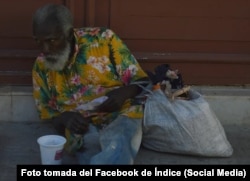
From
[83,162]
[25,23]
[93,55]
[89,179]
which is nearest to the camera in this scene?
[89,179]

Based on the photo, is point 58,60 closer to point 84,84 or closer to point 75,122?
point 84,84

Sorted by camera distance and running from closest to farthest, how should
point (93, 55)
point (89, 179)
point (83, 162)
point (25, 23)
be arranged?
point (89, 179)
point (83, 162)
point (93, 55)
point (25, 23)

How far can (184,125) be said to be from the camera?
4301mm

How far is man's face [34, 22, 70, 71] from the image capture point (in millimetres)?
4227

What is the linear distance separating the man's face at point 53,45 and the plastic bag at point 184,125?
27.7 inches

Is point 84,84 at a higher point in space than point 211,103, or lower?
higher

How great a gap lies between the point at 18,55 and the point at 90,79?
2.53ft

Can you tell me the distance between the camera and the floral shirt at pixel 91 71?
4508 mm

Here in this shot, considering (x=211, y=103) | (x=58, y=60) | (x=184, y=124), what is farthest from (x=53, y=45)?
(x=211, y=103)

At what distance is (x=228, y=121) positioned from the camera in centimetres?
516

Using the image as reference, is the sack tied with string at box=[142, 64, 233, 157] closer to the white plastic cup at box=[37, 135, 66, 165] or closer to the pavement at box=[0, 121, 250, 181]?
the pavement at box=[0, 121, 250, 181]

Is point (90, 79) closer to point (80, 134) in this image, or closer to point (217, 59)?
point (80, 134)

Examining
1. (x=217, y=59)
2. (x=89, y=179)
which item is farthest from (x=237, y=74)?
(x=89, y=179)

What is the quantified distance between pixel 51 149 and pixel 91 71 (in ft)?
2.76
